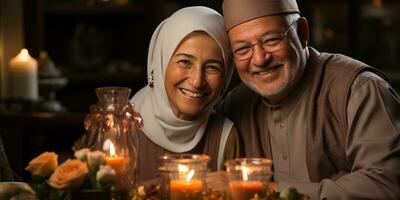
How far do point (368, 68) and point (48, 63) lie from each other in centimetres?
246

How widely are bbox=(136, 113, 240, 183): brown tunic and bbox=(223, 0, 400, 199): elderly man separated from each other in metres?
0.07

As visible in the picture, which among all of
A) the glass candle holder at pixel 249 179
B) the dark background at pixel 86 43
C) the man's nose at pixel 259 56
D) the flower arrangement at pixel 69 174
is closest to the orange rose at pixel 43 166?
the flower arrangement at pixel 69 174

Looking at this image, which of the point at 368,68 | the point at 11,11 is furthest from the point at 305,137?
the point at 11,11

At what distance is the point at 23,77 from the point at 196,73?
202cm

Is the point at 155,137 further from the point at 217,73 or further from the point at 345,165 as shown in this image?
the point at 345,165

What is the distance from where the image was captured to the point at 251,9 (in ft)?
8.59

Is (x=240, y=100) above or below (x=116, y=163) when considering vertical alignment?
above

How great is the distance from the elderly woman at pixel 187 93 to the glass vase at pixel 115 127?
0.42 m

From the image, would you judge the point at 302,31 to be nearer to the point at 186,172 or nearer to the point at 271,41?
the point at 271,41

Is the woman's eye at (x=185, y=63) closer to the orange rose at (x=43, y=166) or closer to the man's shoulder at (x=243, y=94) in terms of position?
the man's shoulder at (x=243, y=94)

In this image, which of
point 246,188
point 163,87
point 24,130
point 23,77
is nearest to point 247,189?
point 246,188

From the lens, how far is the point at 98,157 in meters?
1.94

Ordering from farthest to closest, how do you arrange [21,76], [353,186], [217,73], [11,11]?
[11,11] → [21,76] → [217,73] → [353,186]

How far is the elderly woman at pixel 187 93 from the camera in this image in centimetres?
260
